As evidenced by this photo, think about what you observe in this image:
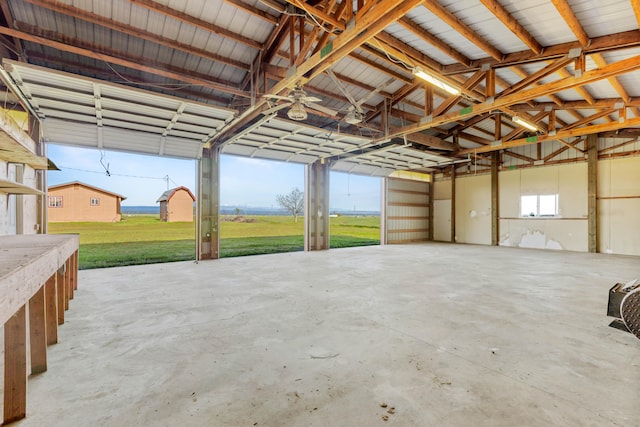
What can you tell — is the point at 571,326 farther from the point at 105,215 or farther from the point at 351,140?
the point at 105,215

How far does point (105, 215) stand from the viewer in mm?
13633

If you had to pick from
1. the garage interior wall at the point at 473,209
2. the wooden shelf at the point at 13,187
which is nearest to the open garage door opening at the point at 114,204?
the wooden shelf at the point at 13,187

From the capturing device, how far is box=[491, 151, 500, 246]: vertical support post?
14.0 metres

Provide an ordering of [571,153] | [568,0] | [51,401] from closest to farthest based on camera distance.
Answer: [51,401], [568,0], [571,153]

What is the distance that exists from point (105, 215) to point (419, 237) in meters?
16.2

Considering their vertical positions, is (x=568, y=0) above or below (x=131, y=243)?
above

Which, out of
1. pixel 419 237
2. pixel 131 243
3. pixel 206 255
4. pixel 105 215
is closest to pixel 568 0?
pixel 206 255

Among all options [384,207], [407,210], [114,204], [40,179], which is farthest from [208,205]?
[407,210]

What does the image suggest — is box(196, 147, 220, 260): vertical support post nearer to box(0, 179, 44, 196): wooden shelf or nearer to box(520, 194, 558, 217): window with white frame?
box(0, 179, 44, 196): wooden shelf

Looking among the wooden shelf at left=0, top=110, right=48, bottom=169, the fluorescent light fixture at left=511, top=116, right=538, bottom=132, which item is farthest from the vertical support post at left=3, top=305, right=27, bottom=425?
the fluorescent light fixture at left=511, top=116, right=538, bottom=132

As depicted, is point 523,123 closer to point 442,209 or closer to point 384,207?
point 384,207

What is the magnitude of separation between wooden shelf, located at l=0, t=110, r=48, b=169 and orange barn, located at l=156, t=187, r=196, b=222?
15037mm

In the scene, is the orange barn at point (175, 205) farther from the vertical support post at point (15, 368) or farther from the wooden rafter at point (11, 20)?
the vertical support post at point (15, 368)

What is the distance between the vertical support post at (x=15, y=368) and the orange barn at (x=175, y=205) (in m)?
18.3
